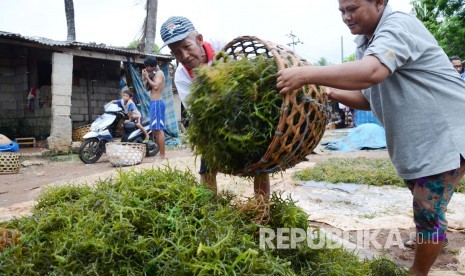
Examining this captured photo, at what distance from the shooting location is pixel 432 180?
7.32 ft

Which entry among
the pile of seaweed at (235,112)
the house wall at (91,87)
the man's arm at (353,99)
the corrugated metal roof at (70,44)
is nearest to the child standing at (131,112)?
the corrugated metal roof at (70,44)

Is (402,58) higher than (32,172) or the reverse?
higher

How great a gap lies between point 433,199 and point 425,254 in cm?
35

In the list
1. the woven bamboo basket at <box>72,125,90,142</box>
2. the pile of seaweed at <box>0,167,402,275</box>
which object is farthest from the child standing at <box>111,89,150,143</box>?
the pile of seaweed at <box>0,167,402,275</box>

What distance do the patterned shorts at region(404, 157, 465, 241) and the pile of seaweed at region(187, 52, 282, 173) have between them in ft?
3.50

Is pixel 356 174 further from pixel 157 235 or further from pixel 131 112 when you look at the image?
pixel 131 112

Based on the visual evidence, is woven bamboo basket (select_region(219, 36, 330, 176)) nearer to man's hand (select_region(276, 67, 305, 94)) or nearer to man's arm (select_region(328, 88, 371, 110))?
man's hand (select_region(276, 67, 305, 94))

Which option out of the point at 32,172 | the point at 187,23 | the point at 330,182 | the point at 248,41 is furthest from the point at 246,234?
the point at 32,172

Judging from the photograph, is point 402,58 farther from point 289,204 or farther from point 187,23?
point 187,23

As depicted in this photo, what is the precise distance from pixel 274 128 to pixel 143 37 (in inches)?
549

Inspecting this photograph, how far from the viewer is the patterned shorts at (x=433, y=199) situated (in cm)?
223

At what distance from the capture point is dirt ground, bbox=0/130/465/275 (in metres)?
2.97

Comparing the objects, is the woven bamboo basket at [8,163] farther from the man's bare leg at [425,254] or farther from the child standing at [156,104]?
the man's bare leg at [425,254]

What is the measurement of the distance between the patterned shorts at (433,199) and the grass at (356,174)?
2.88m
